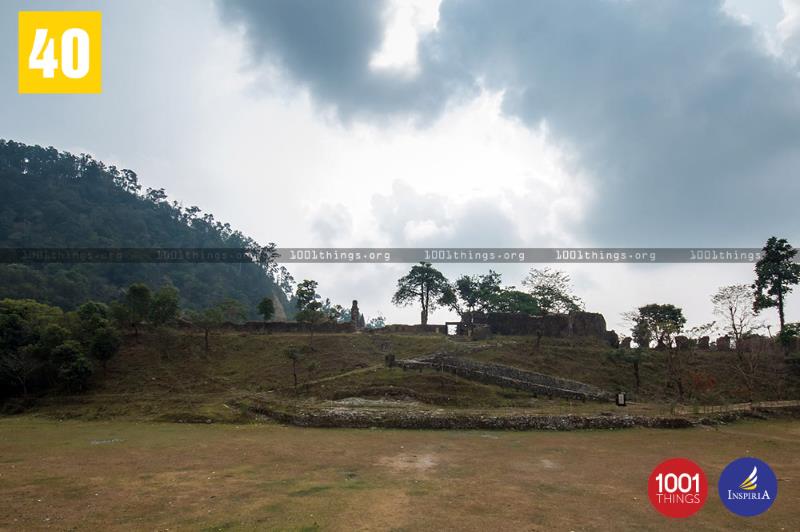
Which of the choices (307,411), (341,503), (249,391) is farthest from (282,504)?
(249,391)

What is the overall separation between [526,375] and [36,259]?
92.4 meters

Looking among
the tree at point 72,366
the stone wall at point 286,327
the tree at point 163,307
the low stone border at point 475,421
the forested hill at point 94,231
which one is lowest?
the low stone border at point 475,421

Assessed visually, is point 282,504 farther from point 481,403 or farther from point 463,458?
point 481,403

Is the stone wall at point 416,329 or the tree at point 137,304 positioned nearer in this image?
the tree at point 137,304

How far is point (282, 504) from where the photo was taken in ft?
39.7

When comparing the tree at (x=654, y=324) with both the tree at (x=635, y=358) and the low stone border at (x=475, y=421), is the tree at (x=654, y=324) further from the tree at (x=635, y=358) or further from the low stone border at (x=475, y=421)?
the low stone border at (x=475, y=421)

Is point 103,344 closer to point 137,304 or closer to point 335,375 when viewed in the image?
point 137,304

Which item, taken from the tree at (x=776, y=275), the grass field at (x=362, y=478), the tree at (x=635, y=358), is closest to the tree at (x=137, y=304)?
the grass field at (x=362, y=478)

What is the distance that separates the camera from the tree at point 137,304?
4856cm

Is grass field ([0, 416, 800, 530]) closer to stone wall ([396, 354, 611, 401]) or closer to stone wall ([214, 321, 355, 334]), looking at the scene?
stone wall ([396, 354, 611, 401])

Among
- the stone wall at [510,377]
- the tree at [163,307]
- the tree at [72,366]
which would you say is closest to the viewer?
the stone wall at [510,377]

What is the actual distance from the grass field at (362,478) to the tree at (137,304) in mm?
25099

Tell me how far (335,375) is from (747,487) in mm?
28690

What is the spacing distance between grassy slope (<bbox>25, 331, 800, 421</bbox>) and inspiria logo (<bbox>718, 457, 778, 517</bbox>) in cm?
1368
